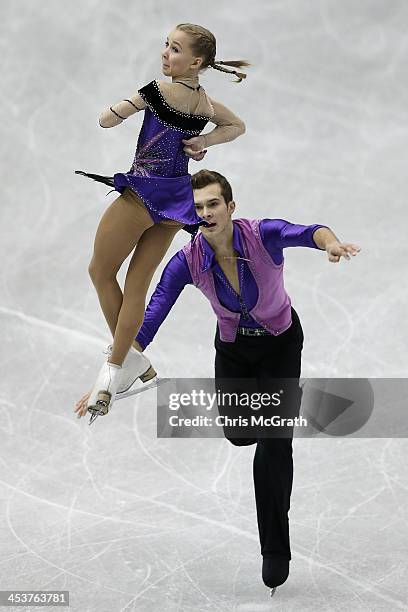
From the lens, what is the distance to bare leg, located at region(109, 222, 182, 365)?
378 cm

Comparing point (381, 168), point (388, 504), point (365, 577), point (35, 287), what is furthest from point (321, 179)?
point (365, 577)

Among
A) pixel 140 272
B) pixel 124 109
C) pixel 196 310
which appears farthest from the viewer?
pixel 196 310

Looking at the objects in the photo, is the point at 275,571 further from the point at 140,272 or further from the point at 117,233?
the point at 117,233

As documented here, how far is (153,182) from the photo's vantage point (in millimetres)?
3658

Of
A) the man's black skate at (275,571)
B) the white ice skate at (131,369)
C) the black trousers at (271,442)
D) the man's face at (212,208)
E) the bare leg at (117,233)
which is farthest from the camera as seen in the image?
the man's black skate at (275,571)

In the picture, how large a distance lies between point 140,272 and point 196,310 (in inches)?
148

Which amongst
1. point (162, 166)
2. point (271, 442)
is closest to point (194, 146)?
point (162, 166)

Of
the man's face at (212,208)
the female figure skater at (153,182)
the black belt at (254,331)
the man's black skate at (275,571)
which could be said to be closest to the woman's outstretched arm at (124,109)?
the female figure skater at (153,182)

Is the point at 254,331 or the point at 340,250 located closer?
the point at 340,250

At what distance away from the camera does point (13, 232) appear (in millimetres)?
8492

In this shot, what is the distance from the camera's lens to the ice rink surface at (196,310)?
5211 millimetres

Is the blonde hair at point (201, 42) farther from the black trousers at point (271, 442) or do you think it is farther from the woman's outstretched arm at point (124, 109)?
the black trousers at point (271, 442)

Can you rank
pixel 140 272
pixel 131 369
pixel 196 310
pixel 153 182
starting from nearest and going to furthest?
1. pixel 153 182
2. pixel 140 272
3. pixel 131 369
4. pixel 196 310

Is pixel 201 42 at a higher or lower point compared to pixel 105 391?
higher
